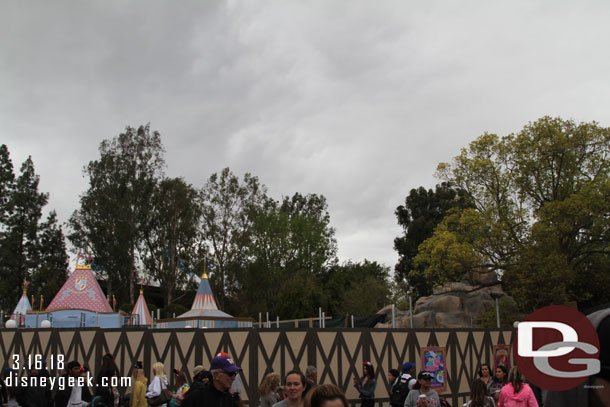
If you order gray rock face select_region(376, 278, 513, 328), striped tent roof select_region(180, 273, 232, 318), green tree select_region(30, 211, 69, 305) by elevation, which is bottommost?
gray rock face select_region(376, 278, 513, 328)

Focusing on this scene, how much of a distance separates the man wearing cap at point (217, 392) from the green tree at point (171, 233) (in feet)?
134

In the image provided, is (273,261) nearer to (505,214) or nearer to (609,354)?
(505,214)

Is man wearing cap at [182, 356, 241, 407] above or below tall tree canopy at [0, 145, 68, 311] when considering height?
below

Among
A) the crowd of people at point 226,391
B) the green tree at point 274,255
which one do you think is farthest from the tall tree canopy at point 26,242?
the crowd of people at point 226,391

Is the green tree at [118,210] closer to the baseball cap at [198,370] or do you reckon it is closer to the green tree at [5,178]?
the green tree at [5,178]

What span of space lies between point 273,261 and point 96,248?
14666 millimetres

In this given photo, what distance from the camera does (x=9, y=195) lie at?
5103 centimetres

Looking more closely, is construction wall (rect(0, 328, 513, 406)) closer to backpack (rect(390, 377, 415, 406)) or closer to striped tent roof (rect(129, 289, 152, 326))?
backpack (rect(390, 377, 415, 406))

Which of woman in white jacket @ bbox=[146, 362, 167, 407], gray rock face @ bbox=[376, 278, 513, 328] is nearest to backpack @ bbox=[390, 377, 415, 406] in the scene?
→ woman in white jacket @ bbox=[146, 362, 167, 407]

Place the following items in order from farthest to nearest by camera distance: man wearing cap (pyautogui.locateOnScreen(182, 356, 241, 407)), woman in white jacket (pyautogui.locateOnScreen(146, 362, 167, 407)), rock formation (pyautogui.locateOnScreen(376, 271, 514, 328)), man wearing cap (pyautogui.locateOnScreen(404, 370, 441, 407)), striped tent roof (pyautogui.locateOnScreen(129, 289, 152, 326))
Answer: rock formation (pyautogui.locateOnScreen(376, 271, 514, 328))
striped tent roof (pyautogui.locateOnScreen(129, 289, 152, 326))
woman in white jacket (pyautogui.locateOnScreen(146, 362, 167, 407))
man wearing cap (pyautogui.locateOnScreen(404, 370, 441, 407))
man wearing cap (pyautogui.locateOnScreen(182, 356, 241, 407))

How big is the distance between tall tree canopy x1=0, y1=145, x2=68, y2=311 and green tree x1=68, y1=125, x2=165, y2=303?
22.9 feet

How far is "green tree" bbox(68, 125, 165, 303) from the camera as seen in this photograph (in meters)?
42.8

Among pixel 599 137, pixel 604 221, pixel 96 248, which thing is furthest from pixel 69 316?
pixel 599 137

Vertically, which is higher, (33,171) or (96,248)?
(33,171)
